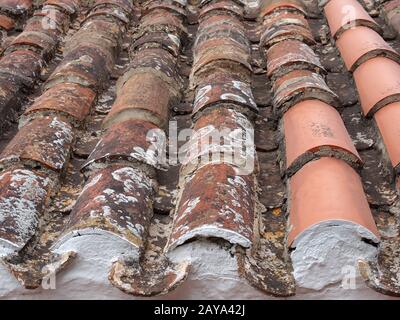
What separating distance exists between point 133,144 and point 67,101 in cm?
55

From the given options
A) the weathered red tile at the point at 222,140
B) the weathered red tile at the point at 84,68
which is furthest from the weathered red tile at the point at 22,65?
the weathered red tile at the point at 222,140

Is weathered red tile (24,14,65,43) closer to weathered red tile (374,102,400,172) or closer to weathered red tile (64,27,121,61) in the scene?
weathered red tile (64,27,121,61)

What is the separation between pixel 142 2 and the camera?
12.1ft

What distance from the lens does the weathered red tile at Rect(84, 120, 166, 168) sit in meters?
1.91

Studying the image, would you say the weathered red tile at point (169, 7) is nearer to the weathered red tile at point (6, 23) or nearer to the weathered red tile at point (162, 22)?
the weathered red tile at point (162, 22)

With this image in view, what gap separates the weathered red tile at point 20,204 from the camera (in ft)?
5.36

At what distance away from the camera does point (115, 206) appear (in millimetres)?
1670

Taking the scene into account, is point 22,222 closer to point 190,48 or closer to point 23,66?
point 23,66

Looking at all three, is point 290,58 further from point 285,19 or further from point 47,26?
point 47,26

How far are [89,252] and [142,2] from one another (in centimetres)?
250

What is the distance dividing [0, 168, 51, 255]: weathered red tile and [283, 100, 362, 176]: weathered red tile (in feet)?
2.91

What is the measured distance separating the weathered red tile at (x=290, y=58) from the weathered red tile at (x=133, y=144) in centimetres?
74

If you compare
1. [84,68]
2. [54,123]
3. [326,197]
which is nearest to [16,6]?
[84,68]

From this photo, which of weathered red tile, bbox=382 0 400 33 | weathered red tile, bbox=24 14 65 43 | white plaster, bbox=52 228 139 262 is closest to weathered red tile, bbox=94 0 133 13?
weathered red tile, bbox=24 14 65 43
